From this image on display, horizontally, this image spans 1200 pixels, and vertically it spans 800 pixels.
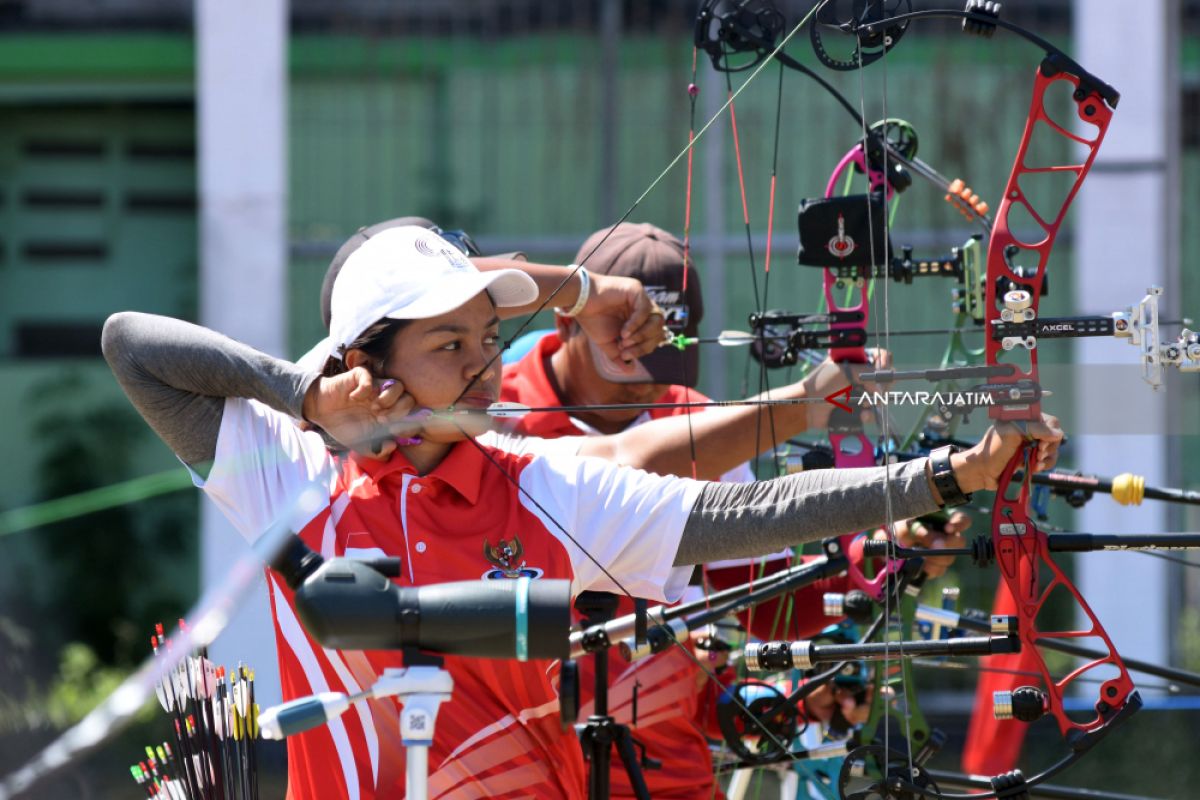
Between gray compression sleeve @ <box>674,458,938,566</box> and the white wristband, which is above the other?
the white wristband

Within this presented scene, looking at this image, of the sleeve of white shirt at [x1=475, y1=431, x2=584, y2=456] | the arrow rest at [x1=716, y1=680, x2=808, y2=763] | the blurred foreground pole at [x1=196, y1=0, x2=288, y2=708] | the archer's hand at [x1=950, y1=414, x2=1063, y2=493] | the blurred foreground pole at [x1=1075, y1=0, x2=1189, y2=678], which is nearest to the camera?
the archer's hand at [x1=950, y1=414, x2=1063, y2=493]

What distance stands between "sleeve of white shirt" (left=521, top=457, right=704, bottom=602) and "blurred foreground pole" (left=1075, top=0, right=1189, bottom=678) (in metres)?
3.99

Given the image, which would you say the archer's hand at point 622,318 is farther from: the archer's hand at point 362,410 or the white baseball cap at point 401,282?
the archer's hand at point 362,410

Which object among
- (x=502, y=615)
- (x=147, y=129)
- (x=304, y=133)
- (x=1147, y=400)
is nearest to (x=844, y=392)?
(x=1147, y=400)

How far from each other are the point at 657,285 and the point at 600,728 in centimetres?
93

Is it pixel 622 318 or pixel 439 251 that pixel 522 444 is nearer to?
pixel 439 251

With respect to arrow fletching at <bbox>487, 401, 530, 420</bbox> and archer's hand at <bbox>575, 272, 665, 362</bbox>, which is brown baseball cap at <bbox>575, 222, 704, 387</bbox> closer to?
archer's hand at <bbox>575, 272, 665, 362</bbox>

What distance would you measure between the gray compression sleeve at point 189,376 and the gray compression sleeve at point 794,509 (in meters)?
0.56

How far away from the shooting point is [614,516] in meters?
2.13

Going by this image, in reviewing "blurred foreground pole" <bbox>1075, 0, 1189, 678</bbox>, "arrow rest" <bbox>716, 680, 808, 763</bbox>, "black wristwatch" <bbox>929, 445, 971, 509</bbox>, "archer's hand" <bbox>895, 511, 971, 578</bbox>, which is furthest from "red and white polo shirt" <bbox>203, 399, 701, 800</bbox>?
"blurred foreground pole" <bbox>1075, 0, 1189, 678</bbox>

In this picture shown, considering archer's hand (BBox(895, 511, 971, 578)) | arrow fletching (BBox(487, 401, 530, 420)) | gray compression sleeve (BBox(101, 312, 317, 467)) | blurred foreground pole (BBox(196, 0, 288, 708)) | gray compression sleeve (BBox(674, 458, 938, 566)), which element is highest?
blurred foreground pole (BBox(196, 0, 288, 708))

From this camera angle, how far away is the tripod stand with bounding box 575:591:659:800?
244 cm

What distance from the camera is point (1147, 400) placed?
7.50ft

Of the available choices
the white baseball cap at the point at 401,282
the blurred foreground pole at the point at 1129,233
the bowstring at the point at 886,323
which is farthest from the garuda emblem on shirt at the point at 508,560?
the blurred foreground pole at the point at 1129,233
